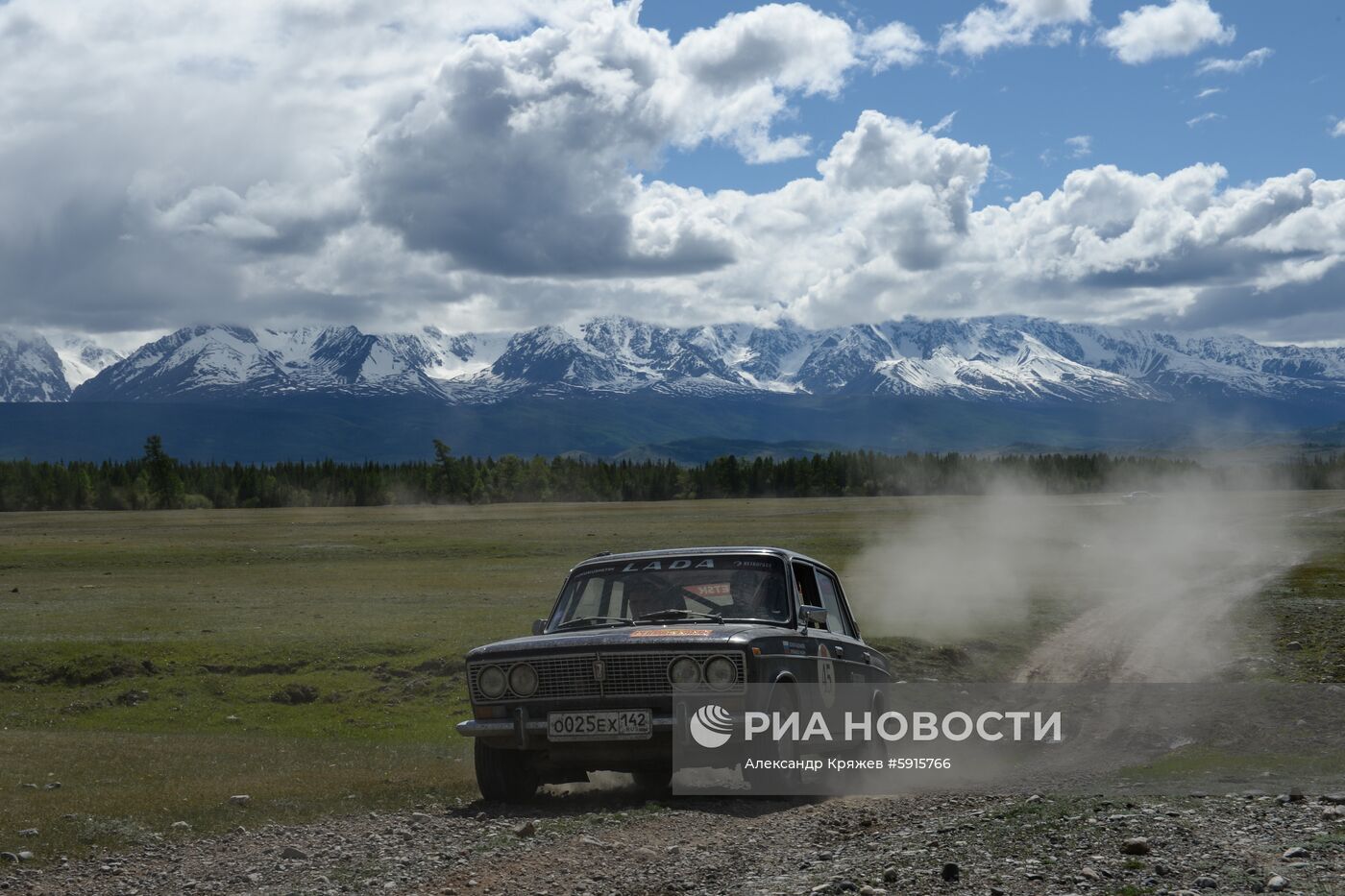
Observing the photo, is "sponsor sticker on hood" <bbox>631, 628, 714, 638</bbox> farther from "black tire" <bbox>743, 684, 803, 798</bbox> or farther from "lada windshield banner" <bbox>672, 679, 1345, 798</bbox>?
"black tire" <bbox>743, 684, 803, 798</bbox>

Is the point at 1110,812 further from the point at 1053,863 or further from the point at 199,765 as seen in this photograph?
the point at 199,765

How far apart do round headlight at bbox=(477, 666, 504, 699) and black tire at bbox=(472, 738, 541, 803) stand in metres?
0.48

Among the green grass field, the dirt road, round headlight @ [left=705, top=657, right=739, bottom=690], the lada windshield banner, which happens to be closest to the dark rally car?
round headlight @ [left=705, top=657, right=739, bottom=690]

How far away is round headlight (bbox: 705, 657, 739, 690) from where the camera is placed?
1144 centimetres

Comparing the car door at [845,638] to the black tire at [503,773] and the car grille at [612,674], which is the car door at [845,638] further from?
the black tire at [503,773]

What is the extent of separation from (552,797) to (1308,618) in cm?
2562

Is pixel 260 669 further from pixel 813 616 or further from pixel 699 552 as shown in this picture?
pixel 813 616

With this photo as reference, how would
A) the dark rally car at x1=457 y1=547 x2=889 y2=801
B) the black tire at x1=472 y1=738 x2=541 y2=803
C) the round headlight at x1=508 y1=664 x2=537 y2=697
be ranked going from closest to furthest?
the dark rally car at x1=457 y1=547 x2=889 y2=801 < the round headlight at x1=508 y1=664 x2=537 y2=697 < the black tire at x1=472 y1=738 x2=541 y2=803

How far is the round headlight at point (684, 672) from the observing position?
1152 centimetres

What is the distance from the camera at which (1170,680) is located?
906 inches

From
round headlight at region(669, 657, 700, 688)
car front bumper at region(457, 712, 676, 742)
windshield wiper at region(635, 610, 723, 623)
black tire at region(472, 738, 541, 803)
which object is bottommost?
black tire at region(472, 738, 541, 803)

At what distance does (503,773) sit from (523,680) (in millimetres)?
1004

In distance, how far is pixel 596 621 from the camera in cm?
1315

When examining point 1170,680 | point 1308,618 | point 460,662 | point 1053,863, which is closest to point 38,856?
point 1053,863
